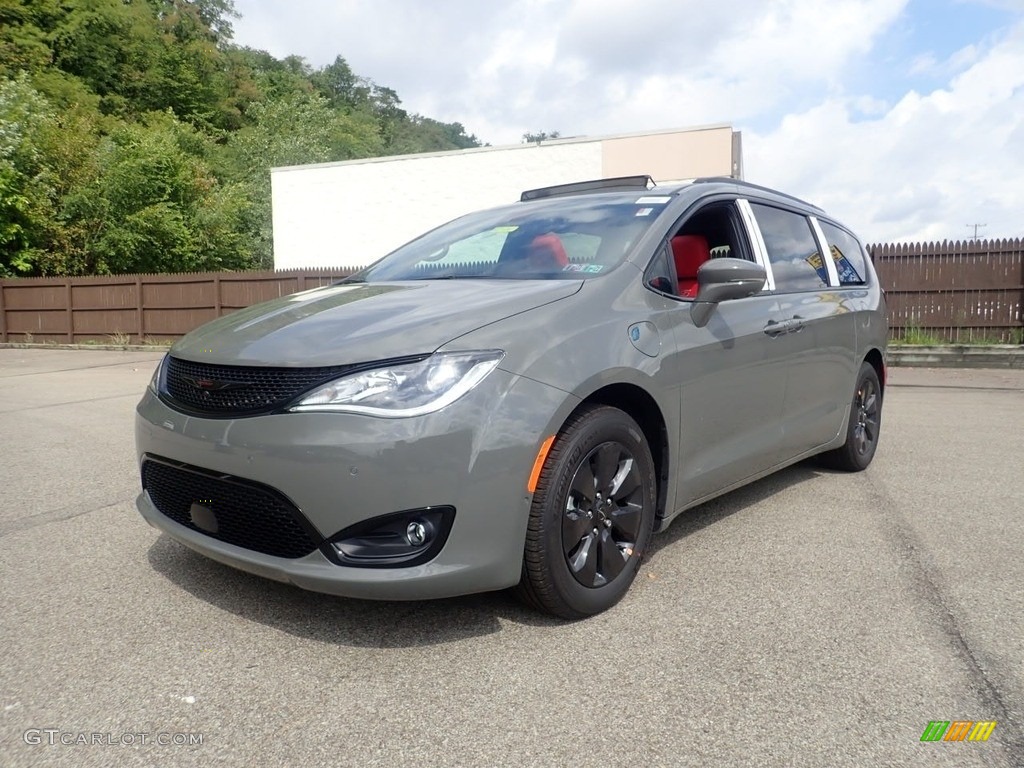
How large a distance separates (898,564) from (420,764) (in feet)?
7.83

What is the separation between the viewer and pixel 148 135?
105 ft

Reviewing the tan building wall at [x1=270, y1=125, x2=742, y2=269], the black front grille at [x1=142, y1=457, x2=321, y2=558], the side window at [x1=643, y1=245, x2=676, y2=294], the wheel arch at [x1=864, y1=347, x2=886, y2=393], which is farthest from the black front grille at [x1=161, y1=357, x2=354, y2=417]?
the tan building wall at [x1=270, y1=125, x2=742, y2=269]

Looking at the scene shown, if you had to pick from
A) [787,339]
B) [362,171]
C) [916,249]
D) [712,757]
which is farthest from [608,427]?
[362,171]

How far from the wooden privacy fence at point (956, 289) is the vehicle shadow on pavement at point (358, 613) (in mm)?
12613

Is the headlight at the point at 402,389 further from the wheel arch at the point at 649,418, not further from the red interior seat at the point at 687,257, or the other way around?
the red interior seat at the point at 687,257

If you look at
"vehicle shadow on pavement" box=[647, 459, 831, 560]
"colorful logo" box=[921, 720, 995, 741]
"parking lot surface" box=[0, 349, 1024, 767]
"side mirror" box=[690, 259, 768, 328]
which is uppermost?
"side mirror" box=[690, 259, 768, 328]

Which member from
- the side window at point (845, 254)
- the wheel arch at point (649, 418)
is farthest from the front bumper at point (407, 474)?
the side window at point (845, 254)

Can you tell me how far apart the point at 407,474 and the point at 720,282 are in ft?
5.25

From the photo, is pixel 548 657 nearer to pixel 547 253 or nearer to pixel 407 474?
pixel 407 474

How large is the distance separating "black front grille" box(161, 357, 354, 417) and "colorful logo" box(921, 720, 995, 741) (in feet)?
6.27

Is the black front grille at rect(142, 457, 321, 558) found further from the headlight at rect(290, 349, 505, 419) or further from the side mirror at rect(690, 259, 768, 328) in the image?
the side mirror at rect(690, 259, 768, 328)

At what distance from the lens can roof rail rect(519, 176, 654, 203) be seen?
4.01 metres

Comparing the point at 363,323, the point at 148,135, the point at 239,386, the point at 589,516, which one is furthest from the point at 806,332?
the point at 148,135

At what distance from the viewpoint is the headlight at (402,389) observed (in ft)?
7.72
